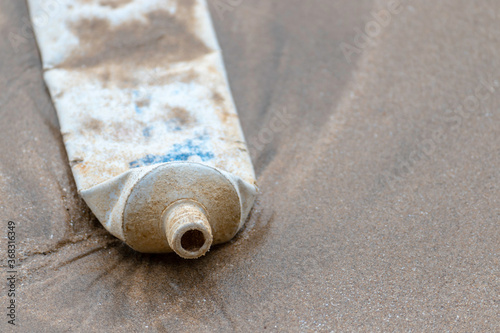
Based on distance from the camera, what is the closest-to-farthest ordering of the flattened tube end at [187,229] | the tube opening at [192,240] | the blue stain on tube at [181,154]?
1. the flattened tube end at [187,229]
2. the tube opening at [192,240]
3. the blue stain on tube at [181,154]

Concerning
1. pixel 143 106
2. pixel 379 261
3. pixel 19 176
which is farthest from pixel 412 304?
pixel 19 176

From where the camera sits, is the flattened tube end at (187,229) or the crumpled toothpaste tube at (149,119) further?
the crumpled toothpaste tube at (149,119)

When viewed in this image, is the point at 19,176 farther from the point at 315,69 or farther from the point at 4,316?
the point at 315,69

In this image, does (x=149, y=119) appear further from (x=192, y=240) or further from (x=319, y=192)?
(x=319, y=192)

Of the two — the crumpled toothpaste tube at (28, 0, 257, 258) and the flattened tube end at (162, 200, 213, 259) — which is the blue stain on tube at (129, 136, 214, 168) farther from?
the flattened tube end at (162, 200, 213, 259)

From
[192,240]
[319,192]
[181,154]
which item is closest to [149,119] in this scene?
Result: [181,154]

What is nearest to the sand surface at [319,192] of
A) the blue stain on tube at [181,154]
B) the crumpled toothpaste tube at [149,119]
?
the crumpled toothpaste tube at [149,119]

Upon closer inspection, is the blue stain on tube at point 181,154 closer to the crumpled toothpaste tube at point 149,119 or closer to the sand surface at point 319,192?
the crumpled toothpaste tube at point 149,119
